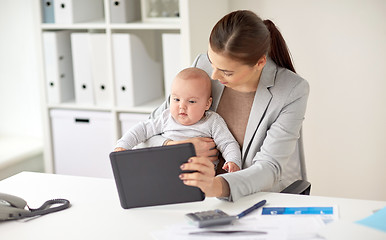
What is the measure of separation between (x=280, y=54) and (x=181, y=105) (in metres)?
0.39

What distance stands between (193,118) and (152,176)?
52 centimetres

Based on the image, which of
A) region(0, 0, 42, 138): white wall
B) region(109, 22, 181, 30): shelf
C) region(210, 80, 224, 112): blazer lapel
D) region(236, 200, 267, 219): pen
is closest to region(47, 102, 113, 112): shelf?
region(0, 0, 42, 138): white wall

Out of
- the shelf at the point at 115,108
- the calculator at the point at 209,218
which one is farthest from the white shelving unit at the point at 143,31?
the calculator at the point at 209,218

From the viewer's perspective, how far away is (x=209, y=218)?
1554mm

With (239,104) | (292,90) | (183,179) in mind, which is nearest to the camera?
(183,179)

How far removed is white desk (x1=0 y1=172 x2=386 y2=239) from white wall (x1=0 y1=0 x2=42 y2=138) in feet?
6.10

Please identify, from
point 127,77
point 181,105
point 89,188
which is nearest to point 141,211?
point 89,188

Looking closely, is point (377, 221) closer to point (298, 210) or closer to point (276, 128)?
point (298, 210)

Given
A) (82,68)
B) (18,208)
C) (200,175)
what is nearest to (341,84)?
(82,68)

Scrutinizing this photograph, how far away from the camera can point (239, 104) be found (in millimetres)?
2180

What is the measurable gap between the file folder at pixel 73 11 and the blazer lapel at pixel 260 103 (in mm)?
1477

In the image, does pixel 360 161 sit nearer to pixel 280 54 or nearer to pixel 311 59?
pixel 311 59

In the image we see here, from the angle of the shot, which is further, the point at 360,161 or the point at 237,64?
the point at 360,161

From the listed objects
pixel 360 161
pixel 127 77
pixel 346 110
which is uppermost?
pixel 127 77
